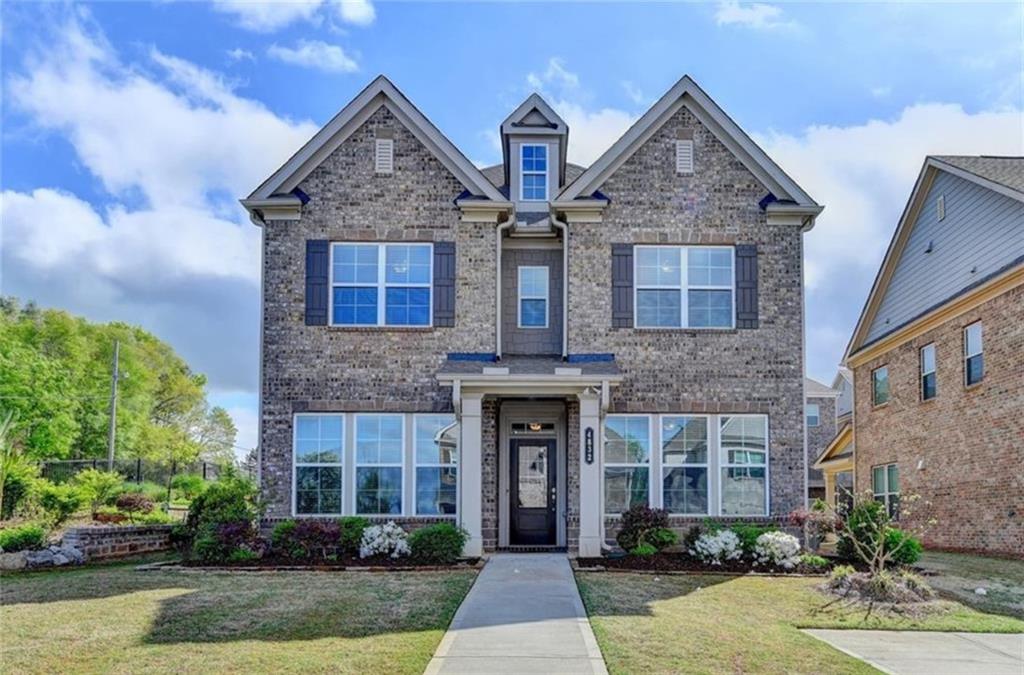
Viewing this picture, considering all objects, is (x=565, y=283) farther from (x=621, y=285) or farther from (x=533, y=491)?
(x=533, y=491)

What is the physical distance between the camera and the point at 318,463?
53.5ft

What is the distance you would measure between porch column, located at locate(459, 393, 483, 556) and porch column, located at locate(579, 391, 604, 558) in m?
1.74

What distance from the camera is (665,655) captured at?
26.9 ft

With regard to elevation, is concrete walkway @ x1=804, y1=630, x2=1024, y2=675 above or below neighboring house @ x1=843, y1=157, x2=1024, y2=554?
Result: below

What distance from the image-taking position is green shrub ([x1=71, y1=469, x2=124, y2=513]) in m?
19.0

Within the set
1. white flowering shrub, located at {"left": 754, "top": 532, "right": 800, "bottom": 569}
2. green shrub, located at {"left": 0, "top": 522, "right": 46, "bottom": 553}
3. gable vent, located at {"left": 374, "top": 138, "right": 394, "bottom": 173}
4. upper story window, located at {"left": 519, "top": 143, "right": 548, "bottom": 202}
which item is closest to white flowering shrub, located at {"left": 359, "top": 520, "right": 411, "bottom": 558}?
white flowering shrub, located at {"left": 754, "top": 532, "right": 800, "bottom": 569}

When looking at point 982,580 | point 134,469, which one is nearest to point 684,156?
point 982,580

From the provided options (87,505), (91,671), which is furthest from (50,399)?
(91,671)

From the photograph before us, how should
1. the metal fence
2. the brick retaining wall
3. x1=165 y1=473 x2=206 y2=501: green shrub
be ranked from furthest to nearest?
the metal fence → x1=165 y1=473 x2=206 y2=501: green shrub → the brick retaining wall

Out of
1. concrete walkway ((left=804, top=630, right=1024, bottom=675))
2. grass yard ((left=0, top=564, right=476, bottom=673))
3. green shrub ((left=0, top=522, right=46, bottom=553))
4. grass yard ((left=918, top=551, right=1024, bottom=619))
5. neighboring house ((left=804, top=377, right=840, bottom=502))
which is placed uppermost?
neighboring house ((left=804, top=377, right=840, bottom=502))

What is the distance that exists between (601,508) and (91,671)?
9.43 meters

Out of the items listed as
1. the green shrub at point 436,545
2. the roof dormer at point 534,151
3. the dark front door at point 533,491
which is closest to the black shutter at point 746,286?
the roof dormer at point 534,151

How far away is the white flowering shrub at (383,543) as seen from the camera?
14688 millimetres

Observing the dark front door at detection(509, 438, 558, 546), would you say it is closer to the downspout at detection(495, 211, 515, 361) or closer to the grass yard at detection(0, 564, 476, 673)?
the downspout at detection(495, 211, 515, 361)
